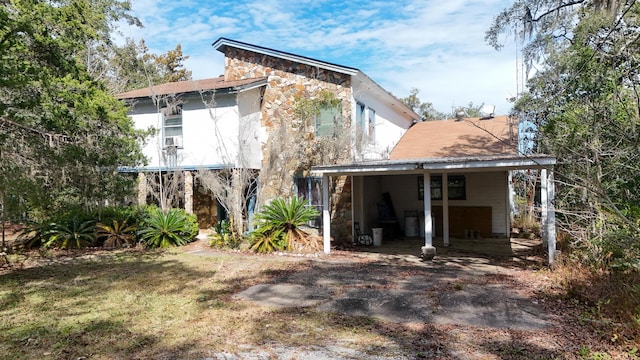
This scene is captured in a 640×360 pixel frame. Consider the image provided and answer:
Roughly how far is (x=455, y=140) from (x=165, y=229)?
10.6 metres

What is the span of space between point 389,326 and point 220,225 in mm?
8500

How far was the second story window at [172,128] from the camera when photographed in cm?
1370

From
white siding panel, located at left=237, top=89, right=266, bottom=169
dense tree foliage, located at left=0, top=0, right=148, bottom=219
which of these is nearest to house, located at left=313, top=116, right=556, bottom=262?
white siding panel, located at left=237, top=89, right=266, bottom=169

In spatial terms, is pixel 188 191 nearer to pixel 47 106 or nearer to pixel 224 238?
pixel 224 238

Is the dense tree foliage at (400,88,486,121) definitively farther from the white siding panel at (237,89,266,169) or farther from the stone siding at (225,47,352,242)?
the white siding panel at (237,89,266,169)

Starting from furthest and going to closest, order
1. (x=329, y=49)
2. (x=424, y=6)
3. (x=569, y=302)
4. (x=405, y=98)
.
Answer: (x=405, y=98) → (x=329, y=49) → (x=424, y=6) → (x=569, y=302)

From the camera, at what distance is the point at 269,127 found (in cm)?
1380

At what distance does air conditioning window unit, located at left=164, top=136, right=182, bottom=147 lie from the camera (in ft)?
44.9

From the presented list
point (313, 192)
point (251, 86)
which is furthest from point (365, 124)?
point (251, 86)

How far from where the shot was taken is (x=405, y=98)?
31906mm

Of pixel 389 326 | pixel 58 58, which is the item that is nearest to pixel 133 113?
pixel 58 58

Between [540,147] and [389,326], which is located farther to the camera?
[540,147]

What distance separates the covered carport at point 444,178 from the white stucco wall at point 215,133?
9.37ft

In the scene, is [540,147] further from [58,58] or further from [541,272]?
[58,58]
